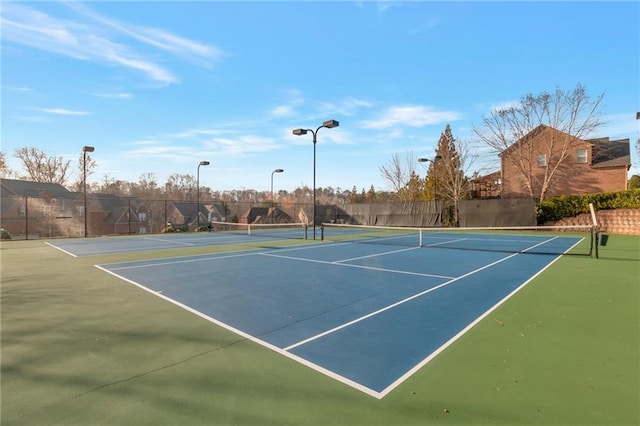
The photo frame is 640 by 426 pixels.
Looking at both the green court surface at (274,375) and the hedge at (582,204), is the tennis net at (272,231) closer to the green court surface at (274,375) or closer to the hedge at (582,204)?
the green court surface at (274,375)

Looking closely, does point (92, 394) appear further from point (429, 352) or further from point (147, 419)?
point (429, 352)

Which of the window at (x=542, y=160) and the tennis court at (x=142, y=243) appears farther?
the window at (x=542, y=160)

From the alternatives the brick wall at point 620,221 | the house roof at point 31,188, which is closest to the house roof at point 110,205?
the house roof at point 31,188

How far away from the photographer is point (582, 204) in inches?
816

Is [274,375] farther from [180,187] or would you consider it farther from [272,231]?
[180,187]

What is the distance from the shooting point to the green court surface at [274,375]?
2.27m

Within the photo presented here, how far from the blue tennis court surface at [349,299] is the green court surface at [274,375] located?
228mm

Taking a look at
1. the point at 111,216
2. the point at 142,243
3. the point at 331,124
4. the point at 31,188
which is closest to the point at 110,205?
the point at 111,216

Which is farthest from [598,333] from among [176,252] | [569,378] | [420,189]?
[420,189]

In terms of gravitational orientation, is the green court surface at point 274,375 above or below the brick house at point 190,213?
below

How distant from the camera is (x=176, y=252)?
37.3 feet

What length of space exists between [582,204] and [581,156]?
347 inches

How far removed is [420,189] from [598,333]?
38075 mm

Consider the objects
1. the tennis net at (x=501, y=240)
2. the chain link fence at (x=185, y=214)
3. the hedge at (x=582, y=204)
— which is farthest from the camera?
the chain link fence at (x=185, y=214)
